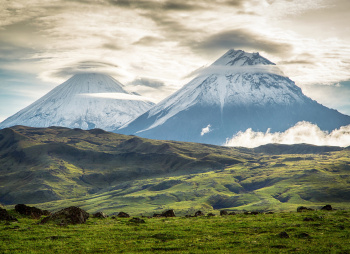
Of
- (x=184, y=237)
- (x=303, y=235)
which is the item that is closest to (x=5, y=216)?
(x=184, y=237)

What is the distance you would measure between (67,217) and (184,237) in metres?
20.2

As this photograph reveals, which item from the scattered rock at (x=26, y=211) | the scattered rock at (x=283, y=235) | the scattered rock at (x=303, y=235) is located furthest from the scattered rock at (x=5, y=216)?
the scattered rock at (x=303, y=235)

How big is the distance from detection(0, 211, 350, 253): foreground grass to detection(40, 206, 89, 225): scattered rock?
5.16 ft

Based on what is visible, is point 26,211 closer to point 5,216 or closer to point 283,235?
point 5,216

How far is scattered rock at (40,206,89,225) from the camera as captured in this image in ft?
183

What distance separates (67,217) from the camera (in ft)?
188

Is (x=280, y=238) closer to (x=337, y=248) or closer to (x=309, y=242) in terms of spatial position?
(x=309, y=242)

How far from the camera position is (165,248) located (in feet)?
135

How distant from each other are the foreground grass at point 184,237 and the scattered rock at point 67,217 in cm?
157

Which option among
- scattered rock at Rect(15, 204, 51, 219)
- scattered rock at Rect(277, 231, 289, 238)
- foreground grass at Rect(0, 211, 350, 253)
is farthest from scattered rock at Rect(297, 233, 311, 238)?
scattered rock at Rect(15, 204, 51, 219)

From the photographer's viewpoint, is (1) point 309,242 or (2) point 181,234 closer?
(1) point 309,242

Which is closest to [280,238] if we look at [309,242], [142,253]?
[309,242]

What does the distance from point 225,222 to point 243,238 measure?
12.9 metres

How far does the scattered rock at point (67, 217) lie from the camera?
55.8m
